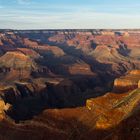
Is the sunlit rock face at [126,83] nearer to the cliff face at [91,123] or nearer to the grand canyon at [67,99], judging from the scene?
the grand canyon at [67,99]

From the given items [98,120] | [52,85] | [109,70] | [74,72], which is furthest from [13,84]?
[98,120]

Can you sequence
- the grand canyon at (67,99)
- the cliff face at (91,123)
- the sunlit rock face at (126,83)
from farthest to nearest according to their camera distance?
the sunlit rock face at (126,83) → the grand canyon at (67,99) → the cliff face at (91,123)

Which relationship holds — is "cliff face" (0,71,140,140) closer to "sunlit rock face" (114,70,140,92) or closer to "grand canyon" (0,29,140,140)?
"grand canyon" (0,29,140,140)

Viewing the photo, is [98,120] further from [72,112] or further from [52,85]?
[52,85]

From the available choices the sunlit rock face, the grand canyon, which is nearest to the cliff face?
the grand canyon

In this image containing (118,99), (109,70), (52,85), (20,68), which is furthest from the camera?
(109,70)

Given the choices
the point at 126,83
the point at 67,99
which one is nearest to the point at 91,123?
the point at 126,83

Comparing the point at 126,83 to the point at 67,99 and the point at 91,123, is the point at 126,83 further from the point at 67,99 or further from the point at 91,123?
the point at 91,123

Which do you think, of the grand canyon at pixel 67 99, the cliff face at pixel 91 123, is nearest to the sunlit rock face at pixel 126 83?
the grand canyon at pixel 67 99
